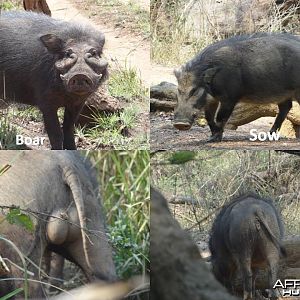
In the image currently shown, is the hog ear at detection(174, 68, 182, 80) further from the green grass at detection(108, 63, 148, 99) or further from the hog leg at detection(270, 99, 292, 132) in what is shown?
the hog leg at detection(270, 99, 292, 132)

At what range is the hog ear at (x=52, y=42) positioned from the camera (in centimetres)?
271

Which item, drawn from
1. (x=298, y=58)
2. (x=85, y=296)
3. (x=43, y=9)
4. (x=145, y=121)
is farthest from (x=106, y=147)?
(x=85, y=296)

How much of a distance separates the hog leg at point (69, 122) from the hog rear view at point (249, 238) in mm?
653

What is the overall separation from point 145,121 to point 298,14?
0.84 metres

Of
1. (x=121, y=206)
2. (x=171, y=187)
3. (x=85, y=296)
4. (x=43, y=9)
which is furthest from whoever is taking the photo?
(x=121, y=206)

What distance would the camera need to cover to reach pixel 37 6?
2.81 metres

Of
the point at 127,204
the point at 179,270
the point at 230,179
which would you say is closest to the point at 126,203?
the point at 127,204

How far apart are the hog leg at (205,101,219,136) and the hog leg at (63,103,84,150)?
1.76 ft

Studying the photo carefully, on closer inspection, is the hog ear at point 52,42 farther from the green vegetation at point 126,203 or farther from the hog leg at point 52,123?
the green vegetation at point 126,203

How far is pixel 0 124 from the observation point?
2.74m

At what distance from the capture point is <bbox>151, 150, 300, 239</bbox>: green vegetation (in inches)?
104

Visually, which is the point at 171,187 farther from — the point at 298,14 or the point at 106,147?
the point at 298,14

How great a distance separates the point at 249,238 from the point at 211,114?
0.56 m

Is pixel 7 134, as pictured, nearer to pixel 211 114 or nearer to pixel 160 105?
pixel 160 105
